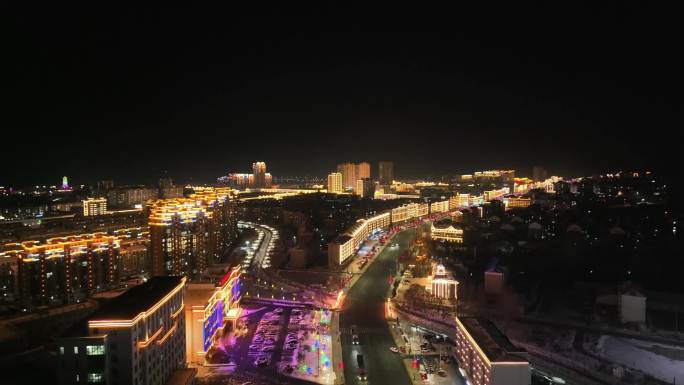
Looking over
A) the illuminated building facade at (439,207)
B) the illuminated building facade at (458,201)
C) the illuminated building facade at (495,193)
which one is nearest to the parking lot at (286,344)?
the illuminated building facade at (439,207)

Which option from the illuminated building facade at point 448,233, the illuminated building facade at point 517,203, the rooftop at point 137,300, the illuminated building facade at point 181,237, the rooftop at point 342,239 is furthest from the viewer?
the illuminated building facade at point 517,203

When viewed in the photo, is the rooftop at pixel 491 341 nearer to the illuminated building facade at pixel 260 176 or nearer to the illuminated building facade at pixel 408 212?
the illuminated building facade at pixel 408 212

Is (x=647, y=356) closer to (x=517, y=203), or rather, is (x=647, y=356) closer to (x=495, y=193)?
(x=517, y=203)

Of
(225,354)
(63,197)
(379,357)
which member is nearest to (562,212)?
(379,357)

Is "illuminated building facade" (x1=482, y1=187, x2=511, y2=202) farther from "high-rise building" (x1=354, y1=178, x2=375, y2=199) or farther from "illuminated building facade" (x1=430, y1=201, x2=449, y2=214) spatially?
"high-rise building" (x1=354, y1=178, x2=375, y2=199)

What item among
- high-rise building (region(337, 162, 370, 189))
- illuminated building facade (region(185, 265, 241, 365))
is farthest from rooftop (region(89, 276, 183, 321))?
high-rise building (region(337, 162, 370, 189))

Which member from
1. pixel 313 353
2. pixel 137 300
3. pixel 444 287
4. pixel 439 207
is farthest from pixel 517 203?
pixel 137 300
